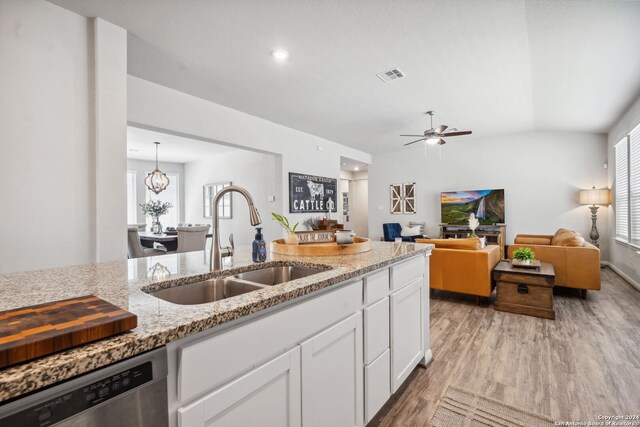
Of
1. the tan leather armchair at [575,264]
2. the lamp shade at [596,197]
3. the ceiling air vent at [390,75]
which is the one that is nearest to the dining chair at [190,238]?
the ceiling air vent at [390,75]

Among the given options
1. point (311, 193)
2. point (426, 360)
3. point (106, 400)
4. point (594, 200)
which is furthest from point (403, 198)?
point (106, 400)

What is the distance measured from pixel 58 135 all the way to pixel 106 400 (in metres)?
2.65

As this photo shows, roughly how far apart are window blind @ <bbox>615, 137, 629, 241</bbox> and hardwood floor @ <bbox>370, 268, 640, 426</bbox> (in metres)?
1.96

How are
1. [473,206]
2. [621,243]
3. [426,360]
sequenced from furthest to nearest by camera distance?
[473,206] < [621,243] < [426,360]

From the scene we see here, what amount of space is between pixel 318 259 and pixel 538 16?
8.89ft

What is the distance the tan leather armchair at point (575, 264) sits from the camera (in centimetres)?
370

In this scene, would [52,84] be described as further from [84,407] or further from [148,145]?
[148,145]

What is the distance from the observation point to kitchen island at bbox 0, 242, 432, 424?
59 centimetres

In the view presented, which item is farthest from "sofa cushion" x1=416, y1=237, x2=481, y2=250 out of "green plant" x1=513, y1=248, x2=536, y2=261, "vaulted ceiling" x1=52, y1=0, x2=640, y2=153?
"vaulted ceiling" x1=52, y1=0, x2=640, y2=153

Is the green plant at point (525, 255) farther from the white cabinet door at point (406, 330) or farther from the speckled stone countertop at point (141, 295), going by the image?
the speckled stone countertop at point (141, 295)

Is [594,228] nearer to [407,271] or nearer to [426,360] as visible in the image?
[426,360]

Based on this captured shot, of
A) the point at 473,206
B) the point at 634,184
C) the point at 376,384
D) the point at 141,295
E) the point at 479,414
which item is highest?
the point at 634,184

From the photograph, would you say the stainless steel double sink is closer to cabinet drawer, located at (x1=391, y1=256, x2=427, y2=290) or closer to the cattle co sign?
cabinet drawer, located at (x1=391, y1=256, x2=427, y2=290)

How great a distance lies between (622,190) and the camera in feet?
16.5
